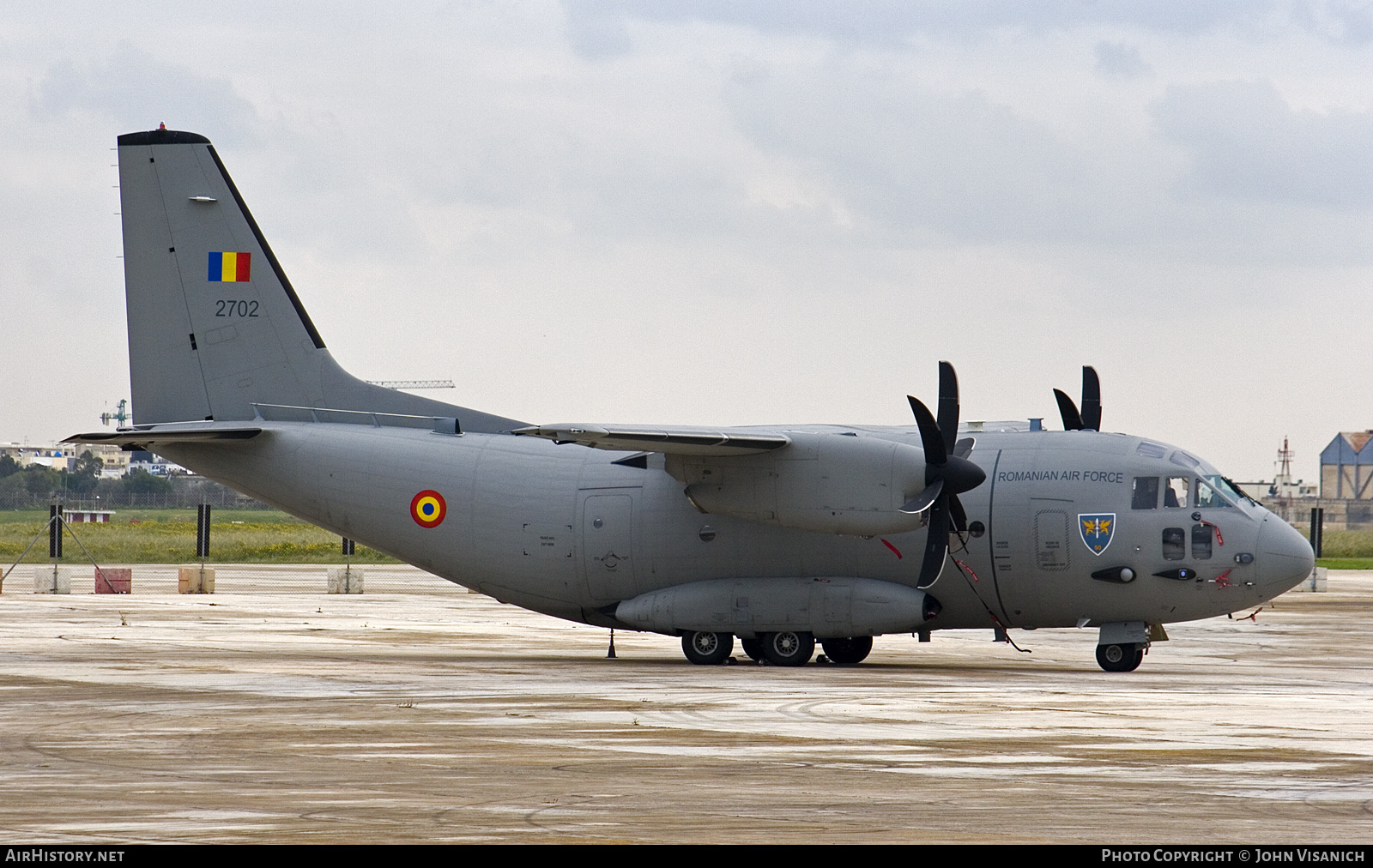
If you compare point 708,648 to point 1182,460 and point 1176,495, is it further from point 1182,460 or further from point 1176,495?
point 1182,460

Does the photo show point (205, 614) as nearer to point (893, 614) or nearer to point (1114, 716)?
point (893, 614)

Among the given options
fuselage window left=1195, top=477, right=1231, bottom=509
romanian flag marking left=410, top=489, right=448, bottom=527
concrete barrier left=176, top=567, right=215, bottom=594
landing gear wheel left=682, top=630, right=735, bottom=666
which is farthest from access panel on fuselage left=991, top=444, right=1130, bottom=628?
concrete barrier left=176, top=567, right=215, bottom=594

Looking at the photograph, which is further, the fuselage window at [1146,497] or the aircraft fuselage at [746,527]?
the fuselage window at [1146,497]

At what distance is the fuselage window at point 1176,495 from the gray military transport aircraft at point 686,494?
0.03 m

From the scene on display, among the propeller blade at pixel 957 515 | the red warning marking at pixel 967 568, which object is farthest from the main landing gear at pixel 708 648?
the propeller blade at pixel 957 515

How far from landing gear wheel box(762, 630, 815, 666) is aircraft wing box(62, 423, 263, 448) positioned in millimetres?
10080

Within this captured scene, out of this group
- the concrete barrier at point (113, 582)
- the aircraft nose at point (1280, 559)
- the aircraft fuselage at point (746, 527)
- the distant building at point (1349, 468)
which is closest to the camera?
the aircraft nose at point (1280, 559)

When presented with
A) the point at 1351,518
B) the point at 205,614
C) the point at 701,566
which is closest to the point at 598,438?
the point at 701,566

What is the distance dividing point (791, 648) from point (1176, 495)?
22.3ft

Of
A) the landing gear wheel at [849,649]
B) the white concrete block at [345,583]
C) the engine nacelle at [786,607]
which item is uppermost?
the engine nacelle at [786,607]

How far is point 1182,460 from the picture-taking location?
1013 inches

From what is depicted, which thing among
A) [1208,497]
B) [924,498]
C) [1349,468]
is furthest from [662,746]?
[1349,468]

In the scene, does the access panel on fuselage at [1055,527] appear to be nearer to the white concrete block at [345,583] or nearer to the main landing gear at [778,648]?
the main landing gear at [778,648]

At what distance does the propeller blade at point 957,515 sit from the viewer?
2514cm
